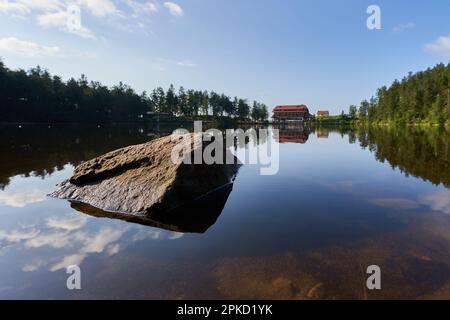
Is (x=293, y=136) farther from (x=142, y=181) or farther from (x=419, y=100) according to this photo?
(x=419, y=100)

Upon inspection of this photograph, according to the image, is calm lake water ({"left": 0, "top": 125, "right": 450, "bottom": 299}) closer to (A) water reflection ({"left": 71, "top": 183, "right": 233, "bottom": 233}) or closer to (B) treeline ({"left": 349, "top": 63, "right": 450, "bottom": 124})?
(A) water reflection ({"left": 71, "top": 183, "right": 233, "bottom": 233})

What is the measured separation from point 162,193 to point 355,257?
20.3ft

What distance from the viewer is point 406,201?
452 inches

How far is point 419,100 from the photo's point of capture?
101 meters

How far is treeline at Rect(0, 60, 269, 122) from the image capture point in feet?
294

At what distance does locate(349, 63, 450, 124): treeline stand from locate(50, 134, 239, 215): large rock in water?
94758mm

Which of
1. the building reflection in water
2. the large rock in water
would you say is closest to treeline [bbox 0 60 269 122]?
the building reflection in water

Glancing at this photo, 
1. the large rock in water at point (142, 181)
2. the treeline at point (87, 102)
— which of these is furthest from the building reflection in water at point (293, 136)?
the treeline at point (87, 102)

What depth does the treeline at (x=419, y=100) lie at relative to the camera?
86.8 m

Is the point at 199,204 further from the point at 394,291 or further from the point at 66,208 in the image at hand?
the point at 394,291

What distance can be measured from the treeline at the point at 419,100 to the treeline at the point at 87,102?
82630mm

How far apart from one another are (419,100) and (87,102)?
4709 inches

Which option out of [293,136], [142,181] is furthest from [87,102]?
[142,181]
